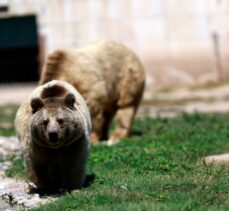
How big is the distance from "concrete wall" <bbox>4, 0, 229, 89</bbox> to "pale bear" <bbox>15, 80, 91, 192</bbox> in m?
14.4

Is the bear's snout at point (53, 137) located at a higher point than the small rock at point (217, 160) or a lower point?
higher

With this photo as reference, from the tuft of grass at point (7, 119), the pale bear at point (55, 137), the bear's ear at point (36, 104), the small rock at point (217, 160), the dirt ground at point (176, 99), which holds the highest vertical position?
the bear's ear at point (36, 104)

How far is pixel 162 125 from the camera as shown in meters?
14.8

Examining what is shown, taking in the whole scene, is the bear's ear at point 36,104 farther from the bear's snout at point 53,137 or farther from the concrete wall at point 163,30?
the concrete wall at point 163,30

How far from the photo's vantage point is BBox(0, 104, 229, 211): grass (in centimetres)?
717

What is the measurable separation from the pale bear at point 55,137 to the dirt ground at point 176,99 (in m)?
9.56

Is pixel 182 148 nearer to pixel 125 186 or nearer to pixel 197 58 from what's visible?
pixel 125 186

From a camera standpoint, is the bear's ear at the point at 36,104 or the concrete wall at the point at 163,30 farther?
the concrete wall at the point at 163,30

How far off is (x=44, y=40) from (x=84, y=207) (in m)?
16.3

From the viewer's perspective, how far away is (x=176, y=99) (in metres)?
21.3

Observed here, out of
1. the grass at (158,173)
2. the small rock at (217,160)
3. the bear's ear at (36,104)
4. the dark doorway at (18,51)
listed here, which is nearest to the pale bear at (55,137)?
the bear's ear at (36,104)

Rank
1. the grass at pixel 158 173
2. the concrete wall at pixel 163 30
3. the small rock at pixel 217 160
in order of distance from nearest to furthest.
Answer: the grass at pixel 158 173, the small rock at pixel 217 160, the concrete wall at pixel 163 30

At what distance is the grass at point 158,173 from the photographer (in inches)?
282

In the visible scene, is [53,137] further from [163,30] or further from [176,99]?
[163,30]
